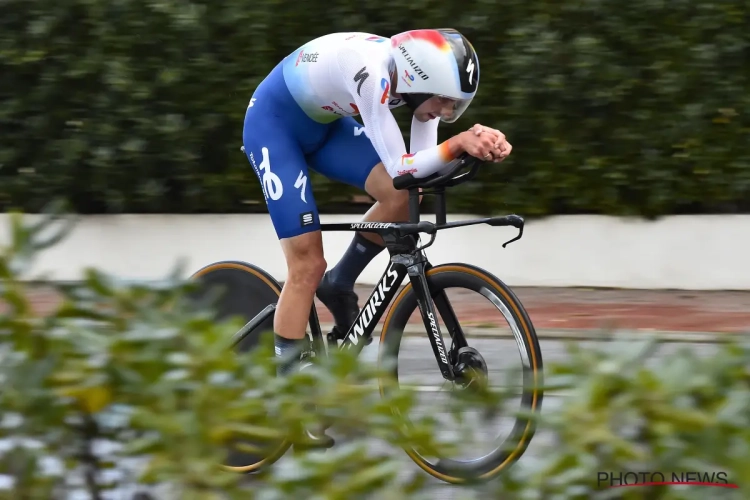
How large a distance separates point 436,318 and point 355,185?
839 millimetres

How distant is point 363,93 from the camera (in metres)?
4.52

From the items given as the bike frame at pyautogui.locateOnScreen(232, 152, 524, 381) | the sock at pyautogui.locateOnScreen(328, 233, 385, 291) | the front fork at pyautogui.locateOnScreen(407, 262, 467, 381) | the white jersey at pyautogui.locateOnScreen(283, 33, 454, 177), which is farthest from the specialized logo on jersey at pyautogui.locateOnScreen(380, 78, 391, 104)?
→ the sock at pyautogui.locateOnScreen(328, 233, 385, 291)

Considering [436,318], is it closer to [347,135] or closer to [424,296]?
[424,296]

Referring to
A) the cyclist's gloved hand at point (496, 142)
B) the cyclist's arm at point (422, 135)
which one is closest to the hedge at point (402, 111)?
the cyclist's arm at point (422, 135)

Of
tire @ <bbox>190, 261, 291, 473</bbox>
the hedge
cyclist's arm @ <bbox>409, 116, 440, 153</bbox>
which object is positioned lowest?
the hedge

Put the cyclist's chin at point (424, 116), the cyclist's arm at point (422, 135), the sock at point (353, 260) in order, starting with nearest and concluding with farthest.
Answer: the cyclist's chin at point (424, 116) → the cyclist's arm at point (422, 135) → the sock at point (353, 260)

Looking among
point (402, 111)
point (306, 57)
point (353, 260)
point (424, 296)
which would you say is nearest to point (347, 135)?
point (306, 57)

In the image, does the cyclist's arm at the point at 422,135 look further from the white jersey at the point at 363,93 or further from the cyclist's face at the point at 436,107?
the cyclist's face at the point at 436,107

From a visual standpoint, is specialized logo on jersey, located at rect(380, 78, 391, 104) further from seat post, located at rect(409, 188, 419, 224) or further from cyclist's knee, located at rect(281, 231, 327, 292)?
cyclist's knee, located at rect(281, 231, 327, 292)

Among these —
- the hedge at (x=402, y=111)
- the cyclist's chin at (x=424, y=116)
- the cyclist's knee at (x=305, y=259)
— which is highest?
the cyclist's chin at (x=424, y=116)

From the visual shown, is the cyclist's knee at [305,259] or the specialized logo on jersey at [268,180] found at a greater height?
the specialized logo on jersey at [268,180]

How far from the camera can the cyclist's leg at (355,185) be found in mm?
4992

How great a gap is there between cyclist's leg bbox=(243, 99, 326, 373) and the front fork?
19.1 inches

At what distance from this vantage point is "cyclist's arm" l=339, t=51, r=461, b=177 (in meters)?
4.46
